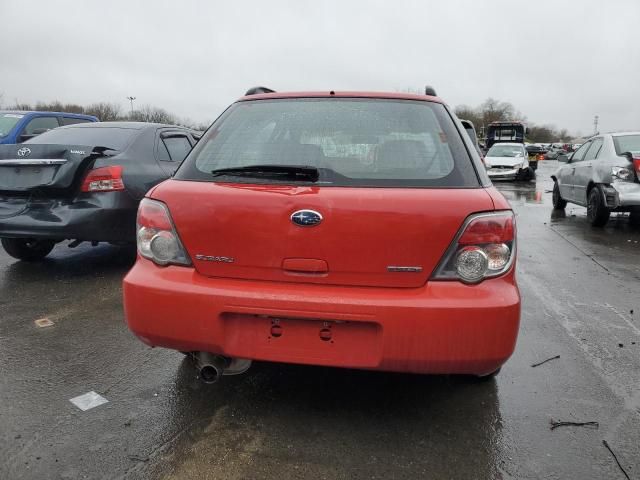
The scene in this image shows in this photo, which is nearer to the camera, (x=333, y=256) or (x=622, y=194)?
(x=333, y=256)

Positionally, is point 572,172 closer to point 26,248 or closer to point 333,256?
point 333,256

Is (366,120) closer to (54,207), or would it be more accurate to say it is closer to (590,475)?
(590,475)

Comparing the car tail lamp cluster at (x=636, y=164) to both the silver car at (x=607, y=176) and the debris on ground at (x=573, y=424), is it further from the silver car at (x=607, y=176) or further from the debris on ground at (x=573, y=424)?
the debris on ground at (x=573, y=424)

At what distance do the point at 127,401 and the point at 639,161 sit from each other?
313 inches

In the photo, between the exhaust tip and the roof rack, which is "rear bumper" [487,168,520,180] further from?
the exhaust tip

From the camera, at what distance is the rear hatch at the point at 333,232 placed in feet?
7.02

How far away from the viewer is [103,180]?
478 cm

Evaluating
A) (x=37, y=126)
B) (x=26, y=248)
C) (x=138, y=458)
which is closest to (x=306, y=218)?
(x=138, y=458)

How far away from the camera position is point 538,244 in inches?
283

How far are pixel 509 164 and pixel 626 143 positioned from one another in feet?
34.8

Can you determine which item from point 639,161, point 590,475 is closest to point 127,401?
point 590,475

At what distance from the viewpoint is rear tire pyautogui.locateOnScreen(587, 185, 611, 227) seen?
822 cm

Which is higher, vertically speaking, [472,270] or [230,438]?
[472,270]

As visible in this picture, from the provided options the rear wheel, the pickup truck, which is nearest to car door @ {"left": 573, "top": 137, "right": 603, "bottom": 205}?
the rear wheel
